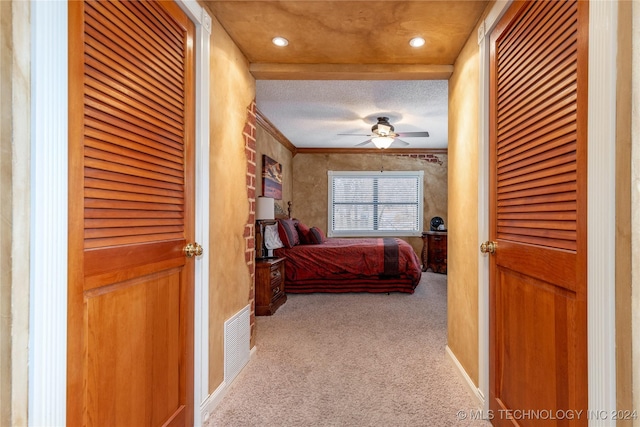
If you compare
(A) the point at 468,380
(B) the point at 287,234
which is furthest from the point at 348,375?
(B) the point at 287,234

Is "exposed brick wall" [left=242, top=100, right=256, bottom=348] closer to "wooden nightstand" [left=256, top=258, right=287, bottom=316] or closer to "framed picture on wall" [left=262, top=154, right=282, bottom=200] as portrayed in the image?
"wooden nightstand" [left=256, top=258, right=287, bottom=316]

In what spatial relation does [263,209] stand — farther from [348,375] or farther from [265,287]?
[348,375]

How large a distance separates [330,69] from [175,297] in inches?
74.9

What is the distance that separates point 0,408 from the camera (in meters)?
0.79

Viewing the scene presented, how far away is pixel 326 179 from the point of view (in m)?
7.11

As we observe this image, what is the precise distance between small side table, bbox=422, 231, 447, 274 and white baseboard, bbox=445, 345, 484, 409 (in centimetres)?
385

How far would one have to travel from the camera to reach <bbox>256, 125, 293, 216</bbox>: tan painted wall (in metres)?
4.71

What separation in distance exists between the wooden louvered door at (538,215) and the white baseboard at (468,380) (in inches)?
5.1

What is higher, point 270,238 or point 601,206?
point 601,206

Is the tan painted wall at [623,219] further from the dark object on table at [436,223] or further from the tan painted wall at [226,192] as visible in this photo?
the dark object on table at [436,223]

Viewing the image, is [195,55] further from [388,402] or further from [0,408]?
[388,402]

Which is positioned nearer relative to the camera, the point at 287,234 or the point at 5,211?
the point at 5,211

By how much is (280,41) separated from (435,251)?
16.8 ft

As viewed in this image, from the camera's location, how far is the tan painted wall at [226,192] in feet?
6.20
